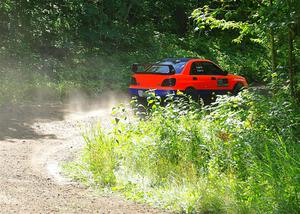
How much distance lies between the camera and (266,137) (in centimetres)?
709

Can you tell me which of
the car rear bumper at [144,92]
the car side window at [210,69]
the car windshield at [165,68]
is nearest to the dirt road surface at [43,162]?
the car rear bumper at [144,92]

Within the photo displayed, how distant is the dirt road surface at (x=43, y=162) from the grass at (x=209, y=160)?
0.48 metres

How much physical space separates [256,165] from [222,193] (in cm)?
53

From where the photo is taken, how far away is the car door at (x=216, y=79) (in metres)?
16.8

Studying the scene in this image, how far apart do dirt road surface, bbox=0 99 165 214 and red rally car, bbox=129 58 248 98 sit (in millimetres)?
1528

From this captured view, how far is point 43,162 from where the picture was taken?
371 inches

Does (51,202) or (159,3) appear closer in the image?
(51,202)

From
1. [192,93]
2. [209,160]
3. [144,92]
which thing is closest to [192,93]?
[192,93]

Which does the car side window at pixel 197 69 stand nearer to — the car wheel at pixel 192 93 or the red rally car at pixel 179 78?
the red rally car at pixel 179 78

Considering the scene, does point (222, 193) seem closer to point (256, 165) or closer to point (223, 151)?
point (256, 165)

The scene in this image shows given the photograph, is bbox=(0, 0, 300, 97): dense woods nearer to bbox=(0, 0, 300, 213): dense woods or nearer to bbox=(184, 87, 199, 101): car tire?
bbox=(184, 87, 199, 101): car tire

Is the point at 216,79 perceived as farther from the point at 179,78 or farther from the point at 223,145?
the point at 223,145

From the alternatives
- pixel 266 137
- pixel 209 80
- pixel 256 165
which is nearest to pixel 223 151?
pixel 266 137

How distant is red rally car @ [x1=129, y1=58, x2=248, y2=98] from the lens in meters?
15.3
